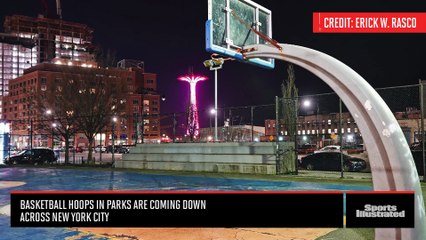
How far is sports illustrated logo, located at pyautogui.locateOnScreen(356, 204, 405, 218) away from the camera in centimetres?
493

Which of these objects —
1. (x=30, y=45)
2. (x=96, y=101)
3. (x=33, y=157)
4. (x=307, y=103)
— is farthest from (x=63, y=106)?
(x=30, y=45)

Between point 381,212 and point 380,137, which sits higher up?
point 380,137

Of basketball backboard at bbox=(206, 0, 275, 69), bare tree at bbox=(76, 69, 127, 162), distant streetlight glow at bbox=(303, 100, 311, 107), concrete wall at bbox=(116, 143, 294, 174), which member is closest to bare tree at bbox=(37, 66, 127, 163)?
bare tree at bbox=(76, 69, 127, 162)

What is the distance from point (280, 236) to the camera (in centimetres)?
710

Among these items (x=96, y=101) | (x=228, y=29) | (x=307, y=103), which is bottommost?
(x=307, y=103)

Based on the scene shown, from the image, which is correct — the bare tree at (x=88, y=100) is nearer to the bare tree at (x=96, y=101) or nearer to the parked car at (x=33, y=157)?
the bare tree at (x=96, y=101)

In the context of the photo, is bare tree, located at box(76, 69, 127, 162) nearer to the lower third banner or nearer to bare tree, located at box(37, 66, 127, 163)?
bare tree, located at box(37, 66, 127, 163)

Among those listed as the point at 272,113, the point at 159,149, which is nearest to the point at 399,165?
the point at 272,113

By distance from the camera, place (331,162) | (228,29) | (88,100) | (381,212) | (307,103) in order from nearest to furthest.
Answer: (381,212)
(228,29)
(307,103)
(331,162)
(88,100)

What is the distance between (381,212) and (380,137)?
3.27 ft

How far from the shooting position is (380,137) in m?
4.91

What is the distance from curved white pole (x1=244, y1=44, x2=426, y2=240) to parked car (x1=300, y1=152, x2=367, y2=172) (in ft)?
54.8

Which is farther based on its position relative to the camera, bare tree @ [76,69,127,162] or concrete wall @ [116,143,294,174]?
bare tree @ [76,69,127,162]

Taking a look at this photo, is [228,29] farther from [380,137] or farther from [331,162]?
[331,162]
